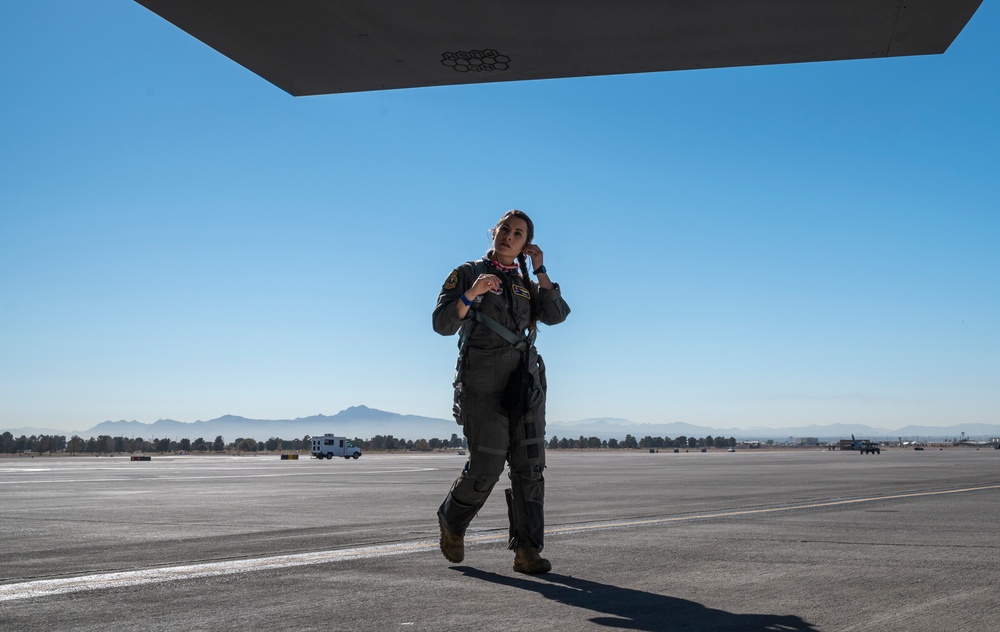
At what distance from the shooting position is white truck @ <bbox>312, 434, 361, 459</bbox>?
2569 inches

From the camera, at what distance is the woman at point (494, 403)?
200 inches

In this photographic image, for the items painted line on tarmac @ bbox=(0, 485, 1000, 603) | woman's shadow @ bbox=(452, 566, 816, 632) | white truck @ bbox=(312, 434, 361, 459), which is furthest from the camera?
white truck @ bbox=(312, 434, 361, 459)

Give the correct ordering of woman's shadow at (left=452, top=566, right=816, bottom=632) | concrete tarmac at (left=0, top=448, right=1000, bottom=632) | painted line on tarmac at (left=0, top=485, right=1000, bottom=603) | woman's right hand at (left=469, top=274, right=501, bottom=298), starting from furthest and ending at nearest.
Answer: woman's right hand at (left=469, top=274, right=501, bottom=298) < painted line on tarmac at (left=0, top=485, right=1000, bottom=603) < concrete tarmac at (left=0, top=448, right=1000, bottom=632) < woman's shadow at (left=452, top=566, right=816, bottom=632)

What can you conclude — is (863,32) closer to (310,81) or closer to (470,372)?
(470,372)

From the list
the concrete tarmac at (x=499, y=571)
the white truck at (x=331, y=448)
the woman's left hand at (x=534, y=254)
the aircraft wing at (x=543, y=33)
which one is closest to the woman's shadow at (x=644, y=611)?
the concrete tarmac at (x=499, y=571)

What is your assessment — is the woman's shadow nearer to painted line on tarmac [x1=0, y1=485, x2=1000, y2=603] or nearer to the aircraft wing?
painted line on tarmac [x1=0, y1=485, x2=1000, y2=603]

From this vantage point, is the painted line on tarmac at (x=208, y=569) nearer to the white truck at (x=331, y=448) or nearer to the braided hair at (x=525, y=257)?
the braided hair at (x=525, y=257)

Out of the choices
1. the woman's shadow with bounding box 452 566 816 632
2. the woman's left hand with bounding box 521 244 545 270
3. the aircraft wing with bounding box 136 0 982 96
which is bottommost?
the woman's shadow with bounding box 452 566 816 632

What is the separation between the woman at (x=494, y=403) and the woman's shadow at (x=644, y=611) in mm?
509

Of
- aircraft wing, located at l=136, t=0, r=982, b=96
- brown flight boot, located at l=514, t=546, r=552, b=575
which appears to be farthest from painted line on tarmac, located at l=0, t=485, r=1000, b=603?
aircraft wing, located at l=136, t=0, r=982, b=96

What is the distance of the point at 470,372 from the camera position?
17.2 ft

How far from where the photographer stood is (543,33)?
5.74m

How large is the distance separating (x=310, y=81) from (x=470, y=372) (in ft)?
9.00

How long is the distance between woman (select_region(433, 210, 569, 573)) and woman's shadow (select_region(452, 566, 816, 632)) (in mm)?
509
